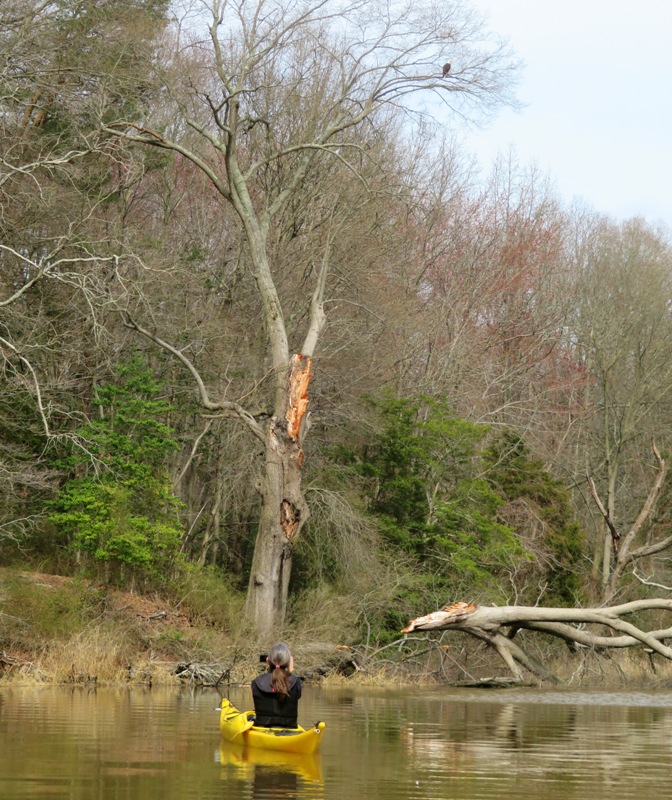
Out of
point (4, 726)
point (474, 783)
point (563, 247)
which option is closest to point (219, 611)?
point (4, 726)

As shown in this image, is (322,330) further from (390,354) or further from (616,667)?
(616,667)

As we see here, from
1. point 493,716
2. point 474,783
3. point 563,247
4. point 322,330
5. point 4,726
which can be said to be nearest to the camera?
point 474,783

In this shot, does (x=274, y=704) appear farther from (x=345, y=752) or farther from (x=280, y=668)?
(x=345, y=752)

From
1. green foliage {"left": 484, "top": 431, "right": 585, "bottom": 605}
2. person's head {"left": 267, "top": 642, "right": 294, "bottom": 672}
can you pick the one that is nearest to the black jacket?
person's head {"left": 267, "top": 642, "right": 294, "bottom": 672}

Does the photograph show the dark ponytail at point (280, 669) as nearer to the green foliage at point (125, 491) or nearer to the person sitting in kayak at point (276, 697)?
the person sitting in kayak at point (276, 697)

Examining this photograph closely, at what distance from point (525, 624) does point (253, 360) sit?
9.61 meters

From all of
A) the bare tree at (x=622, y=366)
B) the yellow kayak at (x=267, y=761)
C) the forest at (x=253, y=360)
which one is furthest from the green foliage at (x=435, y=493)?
the yellow kayak at (x=267, y=761)

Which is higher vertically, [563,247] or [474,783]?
[563,247]

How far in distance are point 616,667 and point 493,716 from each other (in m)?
10.8

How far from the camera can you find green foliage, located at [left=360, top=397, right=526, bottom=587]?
99.5ft

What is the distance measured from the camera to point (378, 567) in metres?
29.2

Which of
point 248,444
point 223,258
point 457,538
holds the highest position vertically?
point 223,258

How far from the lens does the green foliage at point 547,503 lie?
1296 inches

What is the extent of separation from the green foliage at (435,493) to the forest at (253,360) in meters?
0.08
